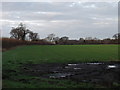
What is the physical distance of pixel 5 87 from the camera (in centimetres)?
1092

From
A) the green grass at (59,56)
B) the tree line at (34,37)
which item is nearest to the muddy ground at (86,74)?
the green grass at (59,56)

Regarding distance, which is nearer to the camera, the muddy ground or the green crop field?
the green crop field

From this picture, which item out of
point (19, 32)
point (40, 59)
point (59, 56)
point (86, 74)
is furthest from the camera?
point (19, 32)

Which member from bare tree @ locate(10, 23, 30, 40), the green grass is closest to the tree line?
bare tree @ locate(10, 23, 30, 40)

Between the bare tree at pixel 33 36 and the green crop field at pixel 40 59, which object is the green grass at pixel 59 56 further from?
the bare tree at pixel 33 36

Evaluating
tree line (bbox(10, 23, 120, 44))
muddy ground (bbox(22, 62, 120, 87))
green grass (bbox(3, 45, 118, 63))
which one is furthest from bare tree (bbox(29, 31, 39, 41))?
muddy ground (bbox(22, 62, 120, 87))

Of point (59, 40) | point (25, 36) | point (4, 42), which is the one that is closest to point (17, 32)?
point (25, 36)

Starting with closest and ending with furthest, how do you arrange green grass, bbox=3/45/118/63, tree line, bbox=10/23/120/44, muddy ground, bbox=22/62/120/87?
1. muddy ground, bbox=22/62/120/87
2. green grass, bbox=3/45/118/63
3. tree line, bbox=10/23/120/44

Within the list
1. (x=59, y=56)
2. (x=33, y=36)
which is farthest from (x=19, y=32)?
(x=59, y=56)

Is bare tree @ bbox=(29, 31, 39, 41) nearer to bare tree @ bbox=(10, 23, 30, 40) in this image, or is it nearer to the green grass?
bare tree @ bbox=(10, 23, 30, 40)

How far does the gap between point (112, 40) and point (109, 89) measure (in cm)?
10841

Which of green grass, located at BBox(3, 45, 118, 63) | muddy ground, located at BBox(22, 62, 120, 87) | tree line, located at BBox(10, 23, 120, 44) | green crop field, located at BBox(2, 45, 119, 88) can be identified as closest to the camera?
green crop field, located at BBox(2, 45, 119, 88)

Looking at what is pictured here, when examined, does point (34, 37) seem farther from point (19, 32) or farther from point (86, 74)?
point (86, 74)

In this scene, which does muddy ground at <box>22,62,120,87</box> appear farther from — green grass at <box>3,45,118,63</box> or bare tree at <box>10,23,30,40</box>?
bare tree at <box>10,23,30,40</box>
